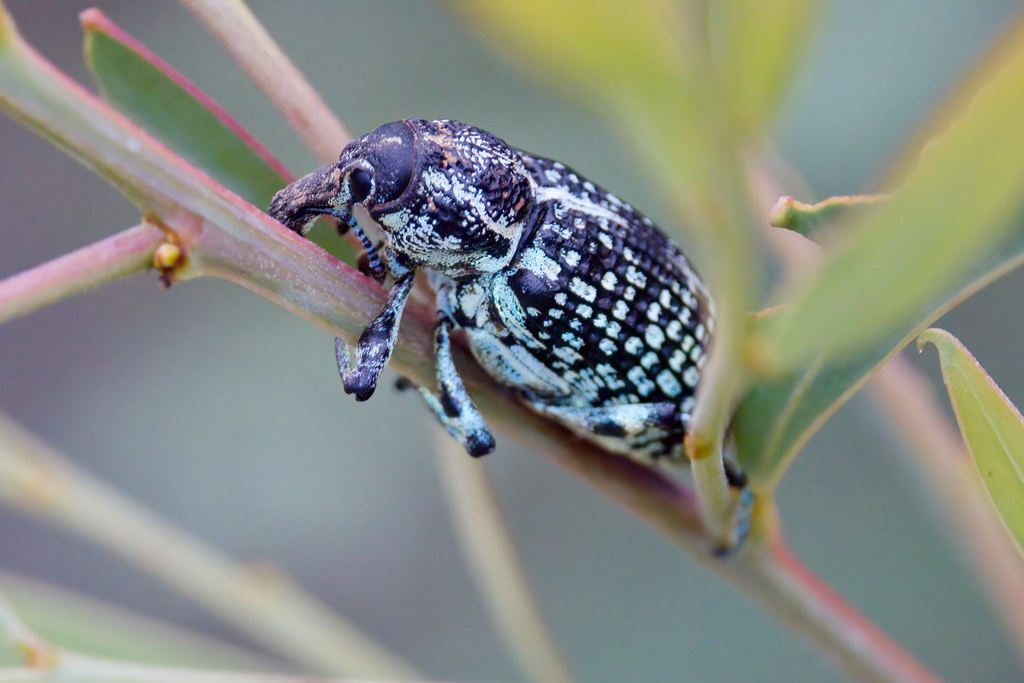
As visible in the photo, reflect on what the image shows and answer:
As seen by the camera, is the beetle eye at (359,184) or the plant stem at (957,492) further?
the plant stem at (957,492)

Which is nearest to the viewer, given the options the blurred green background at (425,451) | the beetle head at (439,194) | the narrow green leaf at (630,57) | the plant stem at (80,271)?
the narrow green leaf at (630,57)

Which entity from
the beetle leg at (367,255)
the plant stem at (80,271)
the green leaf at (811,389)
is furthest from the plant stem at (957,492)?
the plant stem at (80,271)

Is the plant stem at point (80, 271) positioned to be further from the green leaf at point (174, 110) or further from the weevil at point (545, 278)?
the weevil at point (545, 278)

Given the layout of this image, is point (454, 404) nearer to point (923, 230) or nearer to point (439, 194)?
point (439, 194)

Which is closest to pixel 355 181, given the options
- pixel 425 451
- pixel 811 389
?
pixel 811 389

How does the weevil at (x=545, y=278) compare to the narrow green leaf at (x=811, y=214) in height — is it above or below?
above

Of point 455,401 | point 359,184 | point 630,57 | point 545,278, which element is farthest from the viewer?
point 545,278
